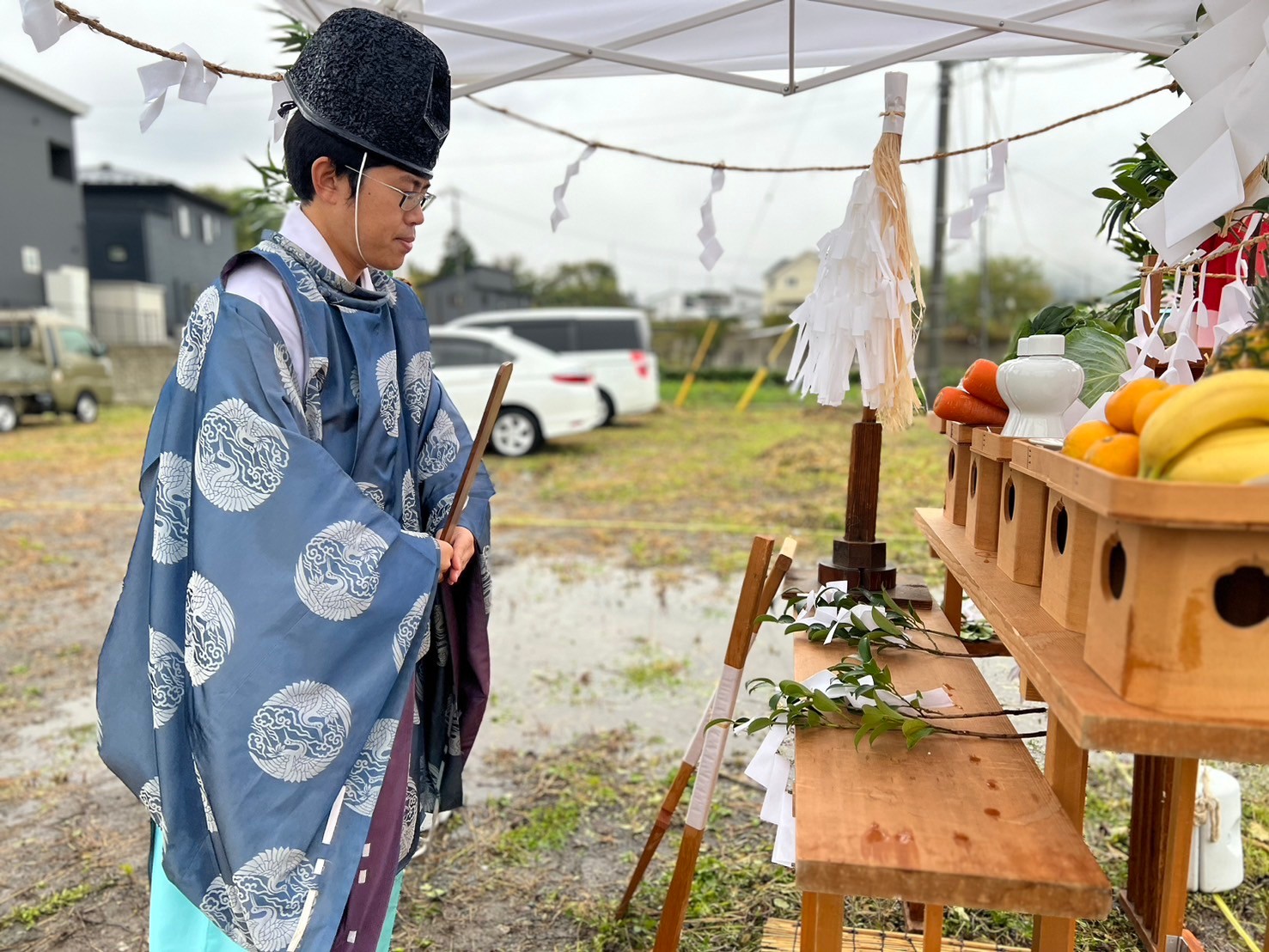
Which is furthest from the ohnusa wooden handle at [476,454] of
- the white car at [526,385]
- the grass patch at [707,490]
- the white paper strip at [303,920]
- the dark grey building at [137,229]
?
the dark grey building at [137,229]

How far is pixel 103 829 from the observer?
2.67 m

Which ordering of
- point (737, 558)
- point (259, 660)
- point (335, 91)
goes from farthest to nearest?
point (737, 558) < point (335, 91) < point (259, 660)

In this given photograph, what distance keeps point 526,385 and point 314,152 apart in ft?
26.2

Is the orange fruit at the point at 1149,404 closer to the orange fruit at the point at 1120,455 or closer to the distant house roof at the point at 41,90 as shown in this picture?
the orange fruit at the point at 1120,455

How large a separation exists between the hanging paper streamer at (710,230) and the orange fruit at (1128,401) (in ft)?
5.94

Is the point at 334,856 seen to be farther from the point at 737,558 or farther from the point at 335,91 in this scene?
the point at 737,558

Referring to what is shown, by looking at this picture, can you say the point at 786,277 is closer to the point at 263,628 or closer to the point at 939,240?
the point at 939,240

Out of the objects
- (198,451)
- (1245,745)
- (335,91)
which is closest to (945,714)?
(1245,745)

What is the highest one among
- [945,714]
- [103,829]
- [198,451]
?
[198,451]

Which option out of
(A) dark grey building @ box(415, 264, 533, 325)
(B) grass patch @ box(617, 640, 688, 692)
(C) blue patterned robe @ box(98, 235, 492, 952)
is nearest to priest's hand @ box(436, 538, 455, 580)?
(C) blue patterned robe @ box(98, 235, 492, 952)

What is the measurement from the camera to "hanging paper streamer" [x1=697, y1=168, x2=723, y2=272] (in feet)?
9.10

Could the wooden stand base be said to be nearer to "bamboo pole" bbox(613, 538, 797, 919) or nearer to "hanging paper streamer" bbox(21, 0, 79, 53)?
"bamboo pole" bbox(613, 538, 797, 919)

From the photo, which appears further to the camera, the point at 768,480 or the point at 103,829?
the point at 768,480

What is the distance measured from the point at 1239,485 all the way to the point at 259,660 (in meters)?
1.19
